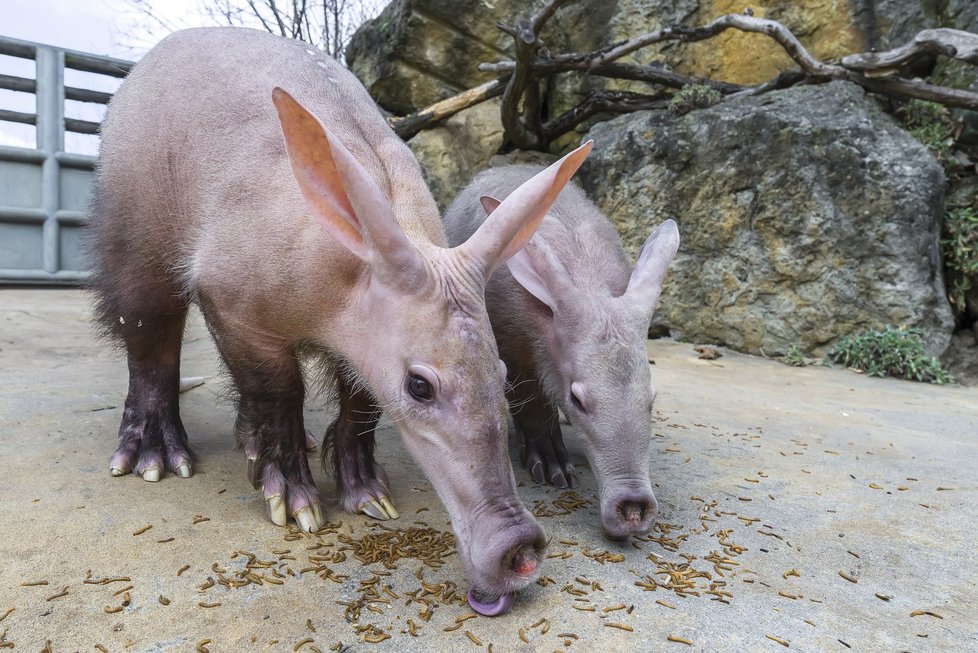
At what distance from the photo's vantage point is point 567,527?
3.03 meters

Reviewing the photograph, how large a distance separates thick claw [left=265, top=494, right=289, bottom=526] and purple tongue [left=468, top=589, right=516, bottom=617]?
1029mm

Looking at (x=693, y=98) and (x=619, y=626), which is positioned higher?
(x=693, y=98)

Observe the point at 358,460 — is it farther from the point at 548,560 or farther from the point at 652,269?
the point at 652,269

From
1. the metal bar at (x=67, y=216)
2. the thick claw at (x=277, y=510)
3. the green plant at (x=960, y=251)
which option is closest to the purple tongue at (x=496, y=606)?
the thick claw at (x=277, y=510)

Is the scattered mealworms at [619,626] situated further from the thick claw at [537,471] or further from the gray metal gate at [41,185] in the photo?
the gray metal gate at [41,185]

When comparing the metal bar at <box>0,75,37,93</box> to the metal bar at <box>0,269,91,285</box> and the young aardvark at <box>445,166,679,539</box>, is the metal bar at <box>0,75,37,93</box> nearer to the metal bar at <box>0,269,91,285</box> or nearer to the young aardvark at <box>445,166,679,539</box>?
the metal bar at <box>0,269,91,285</box>

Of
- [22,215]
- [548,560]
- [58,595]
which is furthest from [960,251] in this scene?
[22,215]

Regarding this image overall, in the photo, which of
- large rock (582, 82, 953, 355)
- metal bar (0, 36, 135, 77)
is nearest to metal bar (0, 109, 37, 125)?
metal bar (0, 36, 135, 77)

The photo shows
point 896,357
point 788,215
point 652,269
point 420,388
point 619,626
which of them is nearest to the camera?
point 619,626

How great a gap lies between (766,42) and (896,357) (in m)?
5.03

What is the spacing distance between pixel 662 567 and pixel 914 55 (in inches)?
327

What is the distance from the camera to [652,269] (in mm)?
3621

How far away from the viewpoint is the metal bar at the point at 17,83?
11211 mm

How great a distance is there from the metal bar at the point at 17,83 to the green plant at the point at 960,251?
13.8 m
